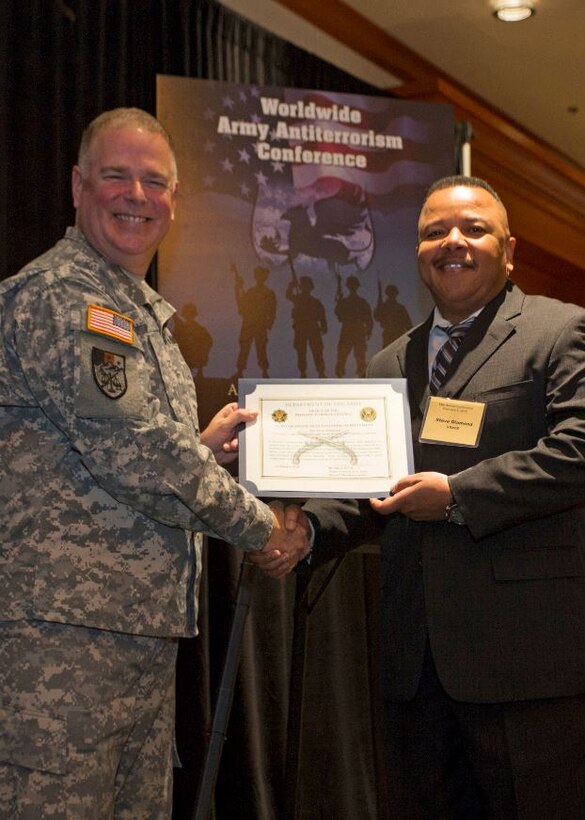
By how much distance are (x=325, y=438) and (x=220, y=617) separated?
4.39ft

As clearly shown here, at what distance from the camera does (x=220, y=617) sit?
3.67 m

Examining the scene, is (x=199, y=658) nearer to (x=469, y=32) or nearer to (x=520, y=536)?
(x=520, y=536)

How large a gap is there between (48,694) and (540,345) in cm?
138

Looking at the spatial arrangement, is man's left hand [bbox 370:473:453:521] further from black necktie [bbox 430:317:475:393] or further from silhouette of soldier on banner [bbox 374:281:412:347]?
silhouette of soldier on banner [bbox 374:281:412:347]

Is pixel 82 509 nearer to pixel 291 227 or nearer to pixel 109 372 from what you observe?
pixel 109 372

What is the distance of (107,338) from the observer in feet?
7.14

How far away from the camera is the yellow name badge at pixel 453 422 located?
2.41m

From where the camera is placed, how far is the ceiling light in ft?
15.6

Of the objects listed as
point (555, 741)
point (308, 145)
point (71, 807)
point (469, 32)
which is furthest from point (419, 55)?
point (71, 807)

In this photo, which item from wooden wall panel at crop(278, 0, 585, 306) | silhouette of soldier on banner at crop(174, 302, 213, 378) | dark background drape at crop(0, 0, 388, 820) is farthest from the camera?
wooden wall panel at crop(278, 0, 585, 306)

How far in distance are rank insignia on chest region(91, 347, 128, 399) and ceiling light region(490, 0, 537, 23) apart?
3.45 m

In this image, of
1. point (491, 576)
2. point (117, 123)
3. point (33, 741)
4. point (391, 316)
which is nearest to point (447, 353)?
point (491, 576)

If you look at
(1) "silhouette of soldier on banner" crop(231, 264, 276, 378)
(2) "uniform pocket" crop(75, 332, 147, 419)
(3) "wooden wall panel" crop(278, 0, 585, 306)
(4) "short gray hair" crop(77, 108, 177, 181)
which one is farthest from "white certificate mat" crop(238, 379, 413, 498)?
(3) "wooden wall panel" crop(278, 0, 585, 306)

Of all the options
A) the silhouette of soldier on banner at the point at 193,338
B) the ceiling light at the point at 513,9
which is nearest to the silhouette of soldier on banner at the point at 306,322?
the silhouette of soldier on banner at the point at 193,338
